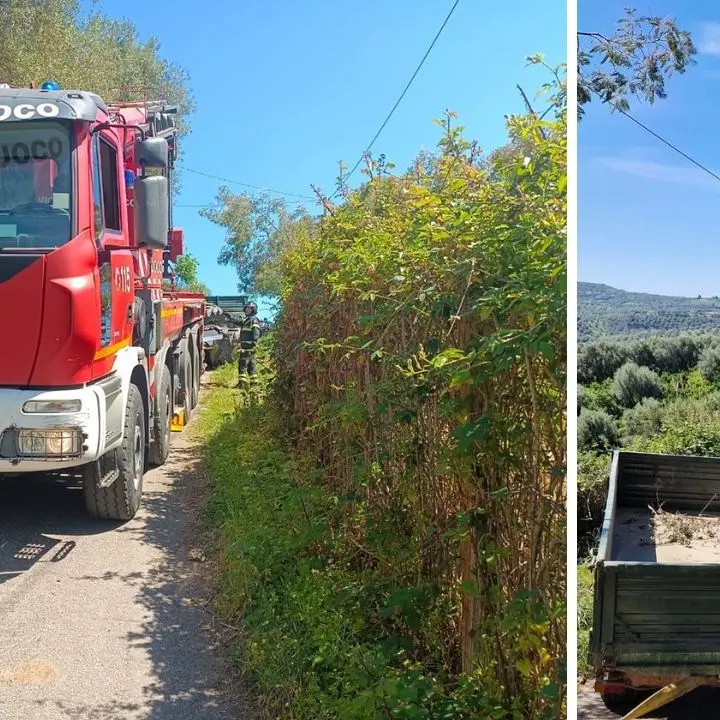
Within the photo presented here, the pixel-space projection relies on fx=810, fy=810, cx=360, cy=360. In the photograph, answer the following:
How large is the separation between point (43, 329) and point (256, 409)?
413 cm

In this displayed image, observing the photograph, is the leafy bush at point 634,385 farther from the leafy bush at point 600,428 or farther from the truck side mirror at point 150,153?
the truck side mirror at point 150,153

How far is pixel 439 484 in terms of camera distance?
3.19 meters

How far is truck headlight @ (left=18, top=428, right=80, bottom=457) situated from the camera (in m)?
4.36

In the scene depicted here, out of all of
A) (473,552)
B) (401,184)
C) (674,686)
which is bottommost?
(674,686)

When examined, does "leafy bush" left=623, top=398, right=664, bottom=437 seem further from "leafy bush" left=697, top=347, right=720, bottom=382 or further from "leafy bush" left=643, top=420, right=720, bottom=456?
"leafy bush" left=697, top=347, right=720, bottom=382

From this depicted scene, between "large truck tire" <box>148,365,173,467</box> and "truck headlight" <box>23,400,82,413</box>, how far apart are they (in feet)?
8.19

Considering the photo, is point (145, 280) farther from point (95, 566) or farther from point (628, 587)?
point (628, 587)

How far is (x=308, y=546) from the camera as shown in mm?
4383

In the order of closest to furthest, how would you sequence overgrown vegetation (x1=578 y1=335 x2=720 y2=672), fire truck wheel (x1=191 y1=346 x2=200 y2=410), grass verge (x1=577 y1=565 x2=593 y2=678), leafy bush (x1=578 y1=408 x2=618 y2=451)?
grass verge (x1=577 y1=565 x2=593 y2=678), fire truck wheel (x1=191 y1=346 x2=200 y2=410), leafy bush (x1=578 y1=408 x2=618 y2=451), overgrown vegetation (x1=578 y1=335 x2=720 y2=672)

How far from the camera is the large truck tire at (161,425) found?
7.08 metres

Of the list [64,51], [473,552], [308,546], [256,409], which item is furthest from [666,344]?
[64,51]

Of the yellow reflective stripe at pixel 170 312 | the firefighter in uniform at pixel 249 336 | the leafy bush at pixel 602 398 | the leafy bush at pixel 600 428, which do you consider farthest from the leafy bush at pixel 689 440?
the yellow reflective stripe at pixel 170 312

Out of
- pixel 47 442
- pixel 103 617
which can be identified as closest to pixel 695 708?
pixel 103 617

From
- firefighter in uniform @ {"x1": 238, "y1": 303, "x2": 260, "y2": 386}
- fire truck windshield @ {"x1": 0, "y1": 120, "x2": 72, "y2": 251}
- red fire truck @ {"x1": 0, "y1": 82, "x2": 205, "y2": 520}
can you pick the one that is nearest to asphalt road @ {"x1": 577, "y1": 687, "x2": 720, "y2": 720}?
red fire truck @ {"x1": 0, "y1": 82, "x2": 205, "y2": 520}
